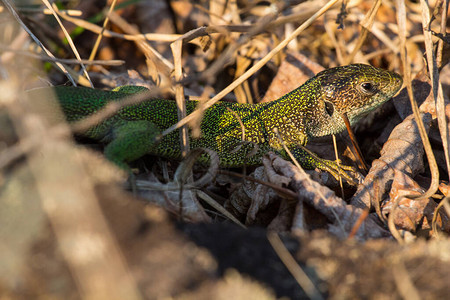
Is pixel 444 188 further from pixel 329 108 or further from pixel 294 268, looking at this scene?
pixel 294 268

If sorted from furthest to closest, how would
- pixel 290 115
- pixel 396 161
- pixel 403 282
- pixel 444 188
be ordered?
pixel 290 115 < pixel 396 161 < pixel 444 188 < pixel 403 282

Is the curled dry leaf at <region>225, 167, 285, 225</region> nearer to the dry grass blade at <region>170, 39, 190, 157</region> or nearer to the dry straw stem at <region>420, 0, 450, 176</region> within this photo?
the dry grass blade at <region>170, 39, 190, 157</region>

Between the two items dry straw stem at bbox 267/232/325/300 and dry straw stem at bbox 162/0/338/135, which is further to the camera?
dry straw stem at bbox 162/0/338/135

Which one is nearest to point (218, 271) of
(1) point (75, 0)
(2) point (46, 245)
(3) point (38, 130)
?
(2) point (46, 245)

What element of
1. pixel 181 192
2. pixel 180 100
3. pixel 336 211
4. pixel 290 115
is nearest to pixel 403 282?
pixel 336 211

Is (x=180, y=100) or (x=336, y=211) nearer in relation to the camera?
(x=336, y=211)

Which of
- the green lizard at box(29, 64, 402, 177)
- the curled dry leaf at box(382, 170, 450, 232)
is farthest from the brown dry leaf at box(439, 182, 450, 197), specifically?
the green lizard at box(29, 64, 402, 177)

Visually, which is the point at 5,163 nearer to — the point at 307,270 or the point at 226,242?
the point at 226,242
